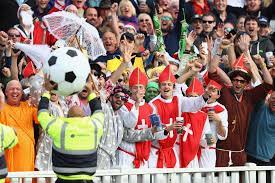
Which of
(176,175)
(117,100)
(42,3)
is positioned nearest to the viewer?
(176,175)

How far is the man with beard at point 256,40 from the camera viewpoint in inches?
788

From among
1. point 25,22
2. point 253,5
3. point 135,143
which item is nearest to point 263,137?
point 135,143

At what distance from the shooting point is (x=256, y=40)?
66.5 ft

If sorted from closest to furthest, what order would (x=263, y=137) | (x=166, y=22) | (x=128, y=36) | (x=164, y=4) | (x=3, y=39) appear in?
(x=263, y=137) → (x=3, y=39) → (x=128, y=36) → (x=166, y=22) → (x=164, y=4)

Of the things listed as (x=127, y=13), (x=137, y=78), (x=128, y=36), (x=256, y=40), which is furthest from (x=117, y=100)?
(x=256, y=40)

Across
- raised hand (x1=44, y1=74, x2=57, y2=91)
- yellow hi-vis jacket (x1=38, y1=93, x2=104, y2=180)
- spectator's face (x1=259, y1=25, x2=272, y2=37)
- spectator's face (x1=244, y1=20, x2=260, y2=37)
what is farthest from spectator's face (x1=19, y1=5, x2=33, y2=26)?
raised hand (x1=44, y1=74, x2=57, y2=91)

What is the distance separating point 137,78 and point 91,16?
10.7 ft

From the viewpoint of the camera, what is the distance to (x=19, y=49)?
16.7 metres

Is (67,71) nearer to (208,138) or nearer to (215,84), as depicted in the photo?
(208,138)

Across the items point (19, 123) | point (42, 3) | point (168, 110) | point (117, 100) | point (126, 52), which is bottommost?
point (19, 123)

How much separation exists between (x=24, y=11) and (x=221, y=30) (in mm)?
3150

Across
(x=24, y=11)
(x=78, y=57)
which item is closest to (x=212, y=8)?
(x=24, y=11)

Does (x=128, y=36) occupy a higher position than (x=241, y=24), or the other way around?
(x=241, y=24)

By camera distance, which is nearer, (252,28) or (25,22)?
(25,22)
